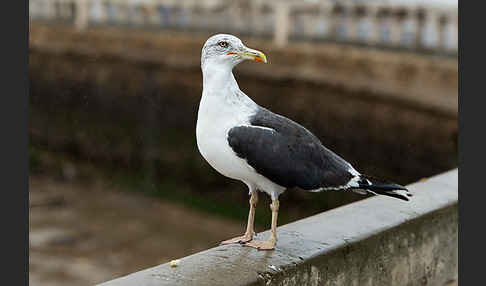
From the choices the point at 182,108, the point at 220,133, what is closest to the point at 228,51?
the point at 220,133

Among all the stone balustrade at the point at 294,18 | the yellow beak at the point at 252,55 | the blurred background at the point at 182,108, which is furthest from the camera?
the stone balustrade at the point at 294,18

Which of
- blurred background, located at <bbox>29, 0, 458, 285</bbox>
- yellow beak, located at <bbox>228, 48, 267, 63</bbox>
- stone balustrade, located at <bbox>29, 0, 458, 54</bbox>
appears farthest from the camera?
stone balustrade, located at <bbox>29, 0, 458, 54</bbox>

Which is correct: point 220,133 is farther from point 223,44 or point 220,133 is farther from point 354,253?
point 354,253

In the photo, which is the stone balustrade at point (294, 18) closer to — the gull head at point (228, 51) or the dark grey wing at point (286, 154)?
the dark grey wing at point (286, 154)

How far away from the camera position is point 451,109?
945cm

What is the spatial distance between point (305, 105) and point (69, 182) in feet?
15.5

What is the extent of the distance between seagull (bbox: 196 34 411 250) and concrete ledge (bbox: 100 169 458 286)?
0.34m

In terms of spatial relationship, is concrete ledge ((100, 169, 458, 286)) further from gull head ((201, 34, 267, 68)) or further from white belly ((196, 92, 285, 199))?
gull head ((201, 34, 267, 68))

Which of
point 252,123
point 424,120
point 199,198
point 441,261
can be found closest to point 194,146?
point 199,198

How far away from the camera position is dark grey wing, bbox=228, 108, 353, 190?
276cm

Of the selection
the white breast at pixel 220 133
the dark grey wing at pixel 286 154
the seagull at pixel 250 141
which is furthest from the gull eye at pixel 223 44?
the dark grey wing at pixel 286 154

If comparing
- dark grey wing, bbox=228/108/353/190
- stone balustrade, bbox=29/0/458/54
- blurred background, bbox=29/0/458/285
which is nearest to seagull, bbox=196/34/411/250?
dark grey wing, bbox=228/108/353/190

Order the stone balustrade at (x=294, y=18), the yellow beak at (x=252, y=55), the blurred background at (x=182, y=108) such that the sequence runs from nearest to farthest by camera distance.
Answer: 1. the yellow beak at (x=252, y=55)
2. the blurred background at (x=182, y=108)
3. the stone balustrade at (x=294, y=18)

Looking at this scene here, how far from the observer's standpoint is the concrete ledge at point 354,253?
2777 mm
